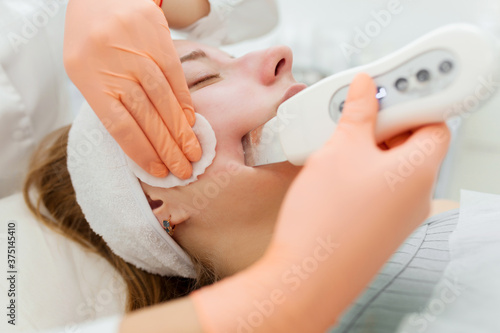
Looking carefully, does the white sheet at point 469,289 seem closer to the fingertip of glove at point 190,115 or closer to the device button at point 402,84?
the device button at point 402,84

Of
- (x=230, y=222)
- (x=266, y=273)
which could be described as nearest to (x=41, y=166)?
(x=230, y=222)

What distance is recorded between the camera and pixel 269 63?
857 millimetres

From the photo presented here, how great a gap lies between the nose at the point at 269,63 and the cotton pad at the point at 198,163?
6.5 inches

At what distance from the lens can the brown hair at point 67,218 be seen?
1010 millimetres

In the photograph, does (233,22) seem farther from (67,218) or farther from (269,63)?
(67,218)

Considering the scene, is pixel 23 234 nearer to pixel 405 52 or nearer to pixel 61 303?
pixel 61 303

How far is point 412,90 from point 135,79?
53 centimetres

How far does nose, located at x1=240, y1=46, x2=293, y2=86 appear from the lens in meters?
0.85

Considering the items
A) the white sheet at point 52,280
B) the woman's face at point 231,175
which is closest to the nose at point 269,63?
the woman's face at point 231,175

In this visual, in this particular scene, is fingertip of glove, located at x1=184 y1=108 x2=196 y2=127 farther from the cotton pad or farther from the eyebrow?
the eyebrow

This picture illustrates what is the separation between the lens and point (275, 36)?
1.74 m

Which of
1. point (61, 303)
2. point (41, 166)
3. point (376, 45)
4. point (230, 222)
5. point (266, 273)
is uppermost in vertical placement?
point (376, 45)

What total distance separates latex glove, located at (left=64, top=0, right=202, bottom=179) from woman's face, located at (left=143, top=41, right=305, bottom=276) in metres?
0.06

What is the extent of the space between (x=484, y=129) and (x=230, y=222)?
3.33 feet
